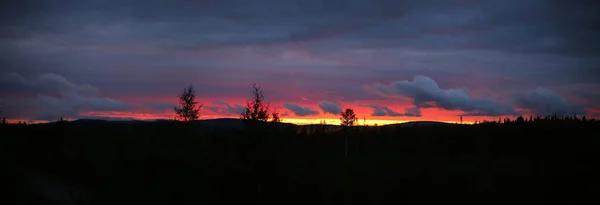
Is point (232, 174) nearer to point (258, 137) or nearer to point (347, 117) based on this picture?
point (258, 137)

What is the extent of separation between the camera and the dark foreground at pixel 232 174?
21.2 meters

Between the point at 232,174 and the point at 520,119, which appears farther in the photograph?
the point at 520,119

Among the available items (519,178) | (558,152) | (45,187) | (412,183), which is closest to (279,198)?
(412,183)

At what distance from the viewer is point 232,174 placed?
26438 millimetres

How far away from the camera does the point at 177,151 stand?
25.8m

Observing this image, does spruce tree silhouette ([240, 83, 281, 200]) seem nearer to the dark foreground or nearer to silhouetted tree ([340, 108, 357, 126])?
the dark foreground

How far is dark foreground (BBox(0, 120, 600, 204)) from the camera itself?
21.2m

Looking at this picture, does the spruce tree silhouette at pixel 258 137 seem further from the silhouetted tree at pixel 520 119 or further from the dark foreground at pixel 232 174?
the silhouetted tree at pixel 520 119

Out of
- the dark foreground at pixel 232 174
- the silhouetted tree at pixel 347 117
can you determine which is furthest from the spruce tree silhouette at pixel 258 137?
the silhouetted tree at pixel 347 117

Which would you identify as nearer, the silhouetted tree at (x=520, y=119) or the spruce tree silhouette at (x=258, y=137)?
the spruce tree silhouette at (x=258, y=137)

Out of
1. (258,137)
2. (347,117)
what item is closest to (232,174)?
(258,137)

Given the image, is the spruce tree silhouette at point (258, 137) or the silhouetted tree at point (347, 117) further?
the silhouetted tree at point (347, 117)

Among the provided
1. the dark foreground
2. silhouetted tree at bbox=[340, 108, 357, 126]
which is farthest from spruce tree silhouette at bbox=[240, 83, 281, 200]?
silhouetted tree at bbox=[340, 108, 357, 126]

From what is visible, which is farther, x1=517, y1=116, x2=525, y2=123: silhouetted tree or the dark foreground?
x1=517, y1=116, x2=525, y2=123: silhouetted tree
